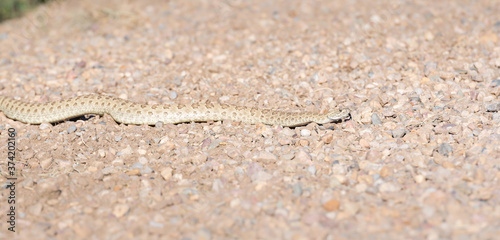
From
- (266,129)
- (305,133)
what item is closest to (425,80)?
(305,133)

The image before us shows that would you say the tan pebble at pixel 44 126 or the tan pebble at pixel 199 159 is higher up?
the tan pebble at pixel 199 159

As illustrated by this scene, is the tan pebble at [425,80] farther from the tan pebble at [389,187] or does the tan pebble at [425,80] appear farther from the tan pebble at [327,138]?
the tan pebble at [389,187]

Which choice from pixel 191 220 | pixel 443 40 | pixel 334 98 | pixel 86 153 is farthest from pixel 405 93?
pixel 86 153

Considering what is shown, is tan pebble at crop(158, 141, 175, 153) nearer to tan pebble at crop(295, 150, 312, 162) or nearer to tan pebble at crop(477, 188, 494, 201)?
tan pebble at crop(295, 150, 312, 162)

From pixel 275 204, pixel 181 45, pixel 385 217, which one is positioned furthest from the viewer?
pixel 181 45

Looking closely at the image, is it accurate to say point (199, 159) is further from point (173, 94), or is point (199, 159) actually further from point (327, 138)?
point (173, 94)

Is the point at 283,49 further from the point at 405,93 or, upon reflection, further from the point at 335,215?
the point at 335,215

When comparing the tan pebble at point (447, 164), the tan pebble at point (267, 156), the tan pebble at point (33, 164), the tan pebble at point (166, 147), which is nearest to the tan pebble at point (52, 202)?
the tan pebble at point (33, 164)
